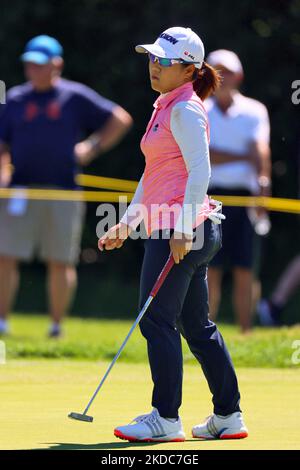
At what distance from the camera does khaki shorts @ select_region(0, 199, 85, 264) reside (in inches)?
442

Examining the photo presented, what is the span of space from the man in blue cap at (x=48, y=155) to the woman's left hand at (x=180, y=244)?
214 inches

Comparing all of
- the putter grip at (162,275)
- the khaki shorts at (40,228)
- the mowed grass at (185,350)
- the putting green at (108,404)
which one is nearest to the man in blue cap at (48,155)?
the khaki shorts at (40,228)

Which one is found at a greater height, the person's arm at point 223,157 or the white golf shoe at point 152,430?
the person's arm at point 223,157

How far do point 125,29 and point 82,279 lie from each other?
2941mm

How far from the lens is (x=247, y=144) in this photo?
11.1m

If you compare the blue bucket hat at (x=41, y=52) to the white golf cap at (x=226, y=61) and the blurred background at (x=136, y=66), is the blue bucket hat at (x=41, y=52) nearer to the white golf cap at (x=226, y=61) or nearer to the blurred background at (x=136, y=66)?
the white golf cap at (x=226, y=61)

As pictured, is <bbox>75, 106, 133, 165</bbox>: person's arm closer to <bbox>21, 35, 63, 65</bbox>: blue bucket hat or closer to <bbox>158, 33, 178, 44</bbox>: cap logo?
<bbox>21, 35, 63, 65</bbox>: blue bucket hat

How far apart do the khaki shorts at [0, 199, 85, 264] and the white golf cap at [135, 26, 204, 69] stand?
5395 mm

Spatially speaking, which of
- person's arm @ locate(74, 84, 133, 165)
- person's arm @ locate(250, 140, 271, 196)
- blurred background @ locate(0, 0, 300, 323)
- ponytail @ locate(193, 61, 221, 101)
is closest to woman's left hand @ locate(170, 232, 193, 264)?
ponytail @ locate(193, 61, 221, 101)

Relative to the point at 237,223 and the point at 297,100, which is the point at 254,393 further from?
the point at 297,100

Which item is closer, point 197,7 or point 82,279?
point 197,7

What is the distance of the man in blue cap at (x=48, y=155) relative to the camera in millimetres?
11086

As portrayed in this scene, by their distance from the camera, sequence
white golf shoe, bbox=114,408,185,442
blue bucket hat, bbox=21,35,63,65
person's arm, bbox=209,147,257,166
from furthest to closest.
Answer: blue bucket hat, bbox=21,35,63,65 → person's arm, bbox=209,147,257,166 → white golf shoe, bbox=114,408,185,442

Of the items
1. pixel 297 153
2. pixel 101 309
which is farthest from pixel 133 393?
pixel 297 153
